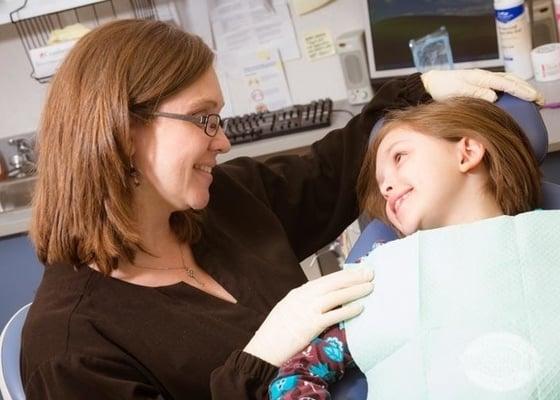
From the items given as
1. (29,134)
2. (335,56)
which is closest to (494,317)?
(335,56)

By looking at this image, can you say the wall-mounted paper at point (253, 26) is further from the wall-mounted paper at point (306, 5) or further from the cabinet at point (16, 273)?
the cabinet at point (16, 273)

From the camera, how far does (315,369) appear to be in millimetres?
1100

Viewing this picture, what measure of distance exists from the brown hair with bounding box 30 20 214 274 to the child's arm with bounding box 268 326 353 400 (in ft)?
1.27

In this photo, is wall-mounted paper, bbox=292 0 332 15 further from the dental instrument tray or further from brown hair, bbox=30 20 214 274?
brown hair, bbox=30 20 214 274

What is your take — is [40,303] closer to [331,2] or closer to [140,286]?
[140,286]

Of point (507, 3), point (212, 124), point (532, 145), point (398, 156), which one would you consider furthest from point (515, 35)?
point (212, 124)

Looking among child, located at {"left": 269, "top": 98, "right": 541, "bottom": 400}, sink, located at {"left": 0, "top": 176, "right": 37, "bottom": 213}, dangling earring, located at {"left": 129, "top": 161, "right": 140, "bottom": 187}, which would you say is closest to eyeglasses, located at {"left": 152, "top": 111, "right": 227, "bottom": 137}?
dangling earring, located at {"left": 129, "top": 161, "right": 140, "bottom": 187}

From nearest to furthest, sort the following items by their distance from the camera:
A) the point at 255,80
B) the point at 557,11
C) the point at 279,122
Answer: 1. the point at 557,11
2. the point at 279,122
3. the point at 255,80

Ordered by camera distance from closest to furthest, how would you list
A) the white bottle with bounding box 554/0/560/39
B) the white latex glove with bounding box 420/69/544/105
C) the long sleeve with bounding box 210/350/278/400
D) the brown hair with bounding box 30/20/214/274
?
the long sleeve with bounding box 210/350/278/400 < the brown hair with bounding box 30/20/214/274 < the white latex glove with bounding box 420/69/544/105 < the white bottle with bounding box 554/0/560/39

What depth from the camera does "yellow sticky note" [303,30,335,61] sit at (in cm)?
262

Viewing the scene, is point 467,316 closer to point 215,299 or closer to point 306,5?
point 215,299

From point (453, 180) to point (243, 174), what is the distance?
19.8 inches

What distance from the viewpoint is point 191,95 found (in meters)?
1.27

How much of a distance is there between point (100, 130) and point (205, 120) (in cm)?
20
